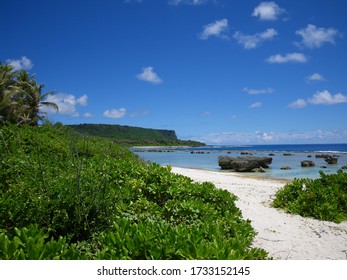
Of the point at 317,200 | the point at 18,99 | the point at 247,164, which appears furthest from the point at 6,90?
the point at 317,200

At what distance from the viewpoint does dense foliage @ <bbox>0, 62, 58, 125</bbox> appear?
89.4 feet

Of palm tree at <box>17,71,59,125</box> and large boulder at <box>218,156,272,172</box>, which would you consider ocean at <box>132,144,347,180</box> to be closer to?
large boulder at <box>218,156,272,172</box>

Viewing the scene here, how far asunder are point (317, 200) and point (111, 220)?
21.0ft

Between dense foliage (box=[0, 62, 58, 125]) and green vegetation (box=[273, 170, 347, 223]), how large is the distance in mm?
20581

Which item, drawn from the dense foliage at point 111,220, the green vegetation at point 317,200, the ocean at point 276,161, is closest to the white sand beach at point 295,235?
the green vegetation at point 317,200

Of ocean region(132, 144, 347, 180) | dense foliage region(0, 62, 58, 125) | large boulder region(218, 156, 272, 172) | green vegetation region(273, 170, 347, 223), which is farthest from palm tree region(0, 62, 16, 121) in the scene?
green vegetation region(273, 170, 347, 223)

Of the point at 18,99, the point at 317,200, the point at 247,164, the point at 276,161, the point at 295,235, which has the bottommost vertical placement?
the point at 276,161

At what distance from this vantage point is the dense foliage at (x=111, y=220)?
349 centimetres

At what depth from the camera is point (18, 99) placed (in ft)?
99.7

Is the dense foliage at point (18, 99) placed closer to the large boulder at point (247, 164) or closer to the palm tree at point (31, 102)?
the palm tree at point (31, 102)

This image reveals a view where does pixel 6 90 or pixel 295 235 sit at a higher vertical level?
pixel 6 90

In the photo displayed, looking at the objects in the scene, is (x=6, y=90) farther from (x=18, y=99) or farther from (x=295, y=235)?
(x=295, y=235)

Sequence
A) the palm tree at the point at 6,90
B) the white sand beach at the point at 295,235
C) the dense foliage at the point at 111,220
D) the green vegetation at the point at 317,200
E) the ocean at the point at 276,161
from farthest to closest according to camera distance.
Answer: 1. the palm tree at the point at 6,90
2. the ocean at the point at 276,161
3. the green vegetation at the point at 317,200
4. the white sand beach at the point at 295,235
5. the dense foliage at the point at 111,220

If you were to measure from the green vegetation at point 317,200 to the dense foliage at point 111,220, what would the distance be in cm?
302
